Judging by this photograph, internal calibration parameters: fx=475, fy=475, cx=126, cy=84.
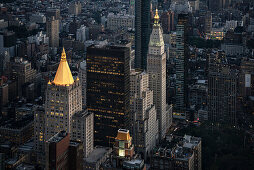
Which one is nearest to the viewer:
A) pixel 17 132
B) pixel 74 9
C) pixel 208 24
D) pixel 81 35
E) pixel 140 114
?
pixel 140 114

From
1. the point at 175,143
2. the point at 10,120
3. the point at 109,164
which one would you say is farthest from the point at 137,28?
the point at 109,164

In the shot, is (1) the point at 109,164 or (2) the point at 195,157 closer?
(1) the point at 109,164

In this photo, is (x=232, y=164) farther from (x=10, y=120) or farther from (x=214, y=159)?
(x=10, y=120)

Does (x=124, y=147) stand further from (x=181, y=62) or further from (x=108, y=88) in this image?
(x=181, y=62)

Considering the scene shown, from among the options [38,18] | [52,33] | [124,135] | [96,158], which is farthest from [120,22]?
[124,135]

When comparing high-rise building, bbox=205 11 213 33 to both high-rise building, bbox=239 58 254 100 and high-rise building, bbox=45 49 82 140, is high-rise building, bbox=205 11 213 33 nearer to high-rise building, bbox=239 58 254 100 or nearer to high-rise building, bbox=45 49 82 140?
high-rise building, bbox=239 58 254 100

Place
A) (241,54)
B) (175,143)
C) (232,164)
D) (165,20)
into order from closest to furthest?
(232,164)
(175,143)
(241,54)
(165,20)
